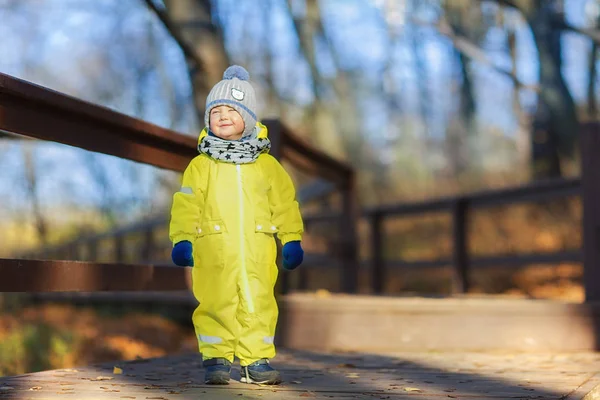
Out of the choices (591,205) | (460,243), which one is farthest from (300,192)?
(591,205)

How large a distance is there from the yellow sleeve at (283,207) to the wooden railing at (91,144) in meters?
0.93

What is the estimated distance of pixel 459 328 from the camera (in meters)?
5.77

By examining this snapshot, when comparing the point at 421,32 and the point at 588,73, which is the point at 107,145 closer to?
the point at 588,73

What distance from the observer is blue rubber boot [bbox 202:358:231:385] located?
3701 mm

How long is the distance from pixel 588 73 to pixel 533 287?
5.68m

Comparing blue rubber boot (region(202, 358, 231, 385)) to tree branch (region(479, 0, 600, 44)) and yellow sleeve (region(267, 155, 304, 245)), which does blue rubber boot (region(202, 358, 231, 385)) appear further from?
tree branch (region(479, 0, 600, 44))

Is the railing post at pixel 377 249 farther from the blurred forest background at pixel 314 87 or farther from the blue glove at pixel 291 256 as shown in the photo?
the blue glove at pixel 291 256

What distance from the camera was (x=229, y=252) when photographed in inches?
148

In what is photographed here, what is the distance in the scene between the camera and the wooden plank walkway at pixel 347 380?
3359 millimetres

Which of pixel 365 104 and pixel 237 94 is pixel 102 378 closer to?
pixel 237 94

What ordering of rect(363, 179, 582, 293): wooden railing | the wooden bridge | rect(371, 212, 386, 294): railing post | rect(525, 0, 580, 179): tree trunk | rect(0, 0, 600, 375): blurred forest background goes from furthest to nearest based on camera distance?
rect(0, 0, 600, 375): blurred forest background
rect(525, 0, 580, 179): tree trunk
rect(371, 212, 386, 294): railing post
rect(363, 179, 582, 293): wooden railing
the wooden bridge

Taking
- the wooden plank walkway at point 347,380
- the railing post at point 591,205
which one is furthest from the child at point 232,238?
the railing post at point 591,205

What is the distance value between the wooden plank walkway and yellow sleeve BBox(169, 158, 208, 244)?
632 mm

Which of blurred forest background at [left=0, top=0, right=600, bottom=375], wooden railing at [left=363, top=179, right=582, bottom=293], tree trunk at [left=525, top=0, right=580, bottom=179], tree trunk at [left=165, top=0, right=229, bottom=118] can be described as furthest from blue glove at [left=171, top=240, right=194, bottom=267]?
tree trunk at [left=525, top=0, right=580, bottom=179]
